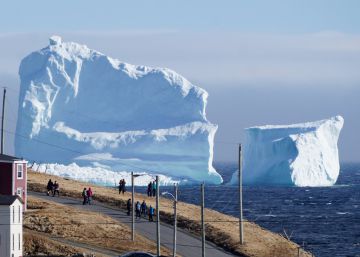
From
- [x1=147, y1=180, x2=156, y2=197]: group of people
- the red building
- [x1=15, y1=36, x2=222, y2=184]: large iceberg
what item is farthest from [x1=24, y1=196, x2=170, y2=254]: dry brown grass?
[x1=15, y1=36, x2=222, y2=184]: large iceberg

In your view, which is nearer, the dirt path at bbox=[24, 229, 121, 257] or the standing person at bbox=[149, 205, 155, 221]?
the dirt path at bbox=[24, 229, 121, 257]

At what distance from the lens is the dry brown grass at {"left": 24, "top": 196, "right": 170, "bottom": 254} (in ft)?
177

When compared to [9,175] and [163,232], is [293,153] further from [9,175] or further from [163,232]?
[9,175]

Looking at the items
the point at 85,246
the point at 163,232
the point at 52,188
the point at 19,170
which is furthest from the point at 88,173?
the point at 85,246

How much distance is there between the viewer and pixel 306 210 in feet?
382

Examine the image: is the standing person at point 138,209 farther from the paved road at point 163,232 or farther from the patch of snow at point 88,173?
the patch of snow at point 88,173

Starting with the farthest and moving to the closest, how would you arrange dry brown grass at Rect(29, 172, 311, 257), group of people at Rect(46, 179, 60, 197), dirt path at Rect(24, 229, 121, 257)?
group of people at Rect(46, 179, 60, 197) < dry brown grass at Rect(29, 172, 311, 257) < dirt path at Rect(24, 229, 121, 257)

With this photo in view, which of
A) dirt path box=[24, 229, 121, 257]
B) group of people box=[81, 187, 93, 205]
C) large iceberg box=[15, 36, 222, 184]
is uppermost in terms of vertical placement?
large iceberg box=[15, 36, 222, 184]

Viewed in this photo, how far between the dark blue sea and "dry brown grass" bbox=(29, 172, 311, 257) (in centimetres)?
1059

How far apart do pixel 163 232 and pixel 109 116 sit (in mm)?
86200

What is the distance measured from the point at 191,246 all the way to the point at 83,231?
18.4 feet

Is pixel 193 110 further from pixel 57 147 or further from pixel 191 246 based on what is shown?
pixel 191 246

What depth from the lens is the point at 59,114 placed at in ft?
456

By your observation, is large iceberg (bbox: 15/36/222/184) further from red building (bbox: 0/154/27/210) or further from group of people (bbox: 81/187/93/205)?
red building (bbox: 0/154/27/210)
